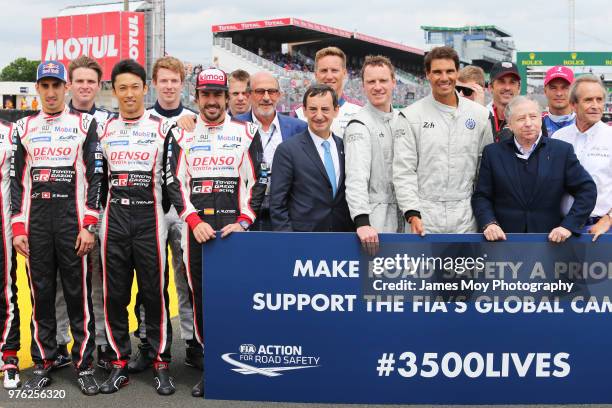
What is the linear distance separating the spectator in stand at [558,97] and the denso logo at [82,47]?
32.5 metres

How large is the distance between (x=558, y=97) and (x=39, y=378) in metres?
4.00

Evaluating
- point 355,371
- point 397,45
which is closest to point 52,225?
point 355,371

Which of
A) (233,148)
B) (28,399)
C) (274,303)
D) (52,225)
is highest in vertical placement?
(233,148)

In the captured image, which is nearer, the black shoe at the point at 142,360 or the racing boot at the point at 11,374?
the racing boot at the point at 11,374

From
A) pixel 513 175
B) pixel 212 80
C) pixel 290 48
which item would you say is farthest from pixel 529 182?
pixel 290 48

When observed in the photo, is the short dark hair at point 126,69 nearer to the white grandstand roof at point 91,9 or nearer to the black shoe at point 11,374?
the black shoe at point 11,374

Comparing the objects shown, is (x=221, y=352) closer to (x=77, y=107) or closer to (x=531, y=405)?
(x=531, y=405)

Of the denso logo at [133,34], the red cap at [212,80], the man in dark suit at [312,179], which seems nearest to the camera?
the man in dark suit at [312,179]

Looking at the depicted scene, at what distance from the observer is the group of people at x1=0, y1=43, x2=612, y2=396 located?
409 centimetres

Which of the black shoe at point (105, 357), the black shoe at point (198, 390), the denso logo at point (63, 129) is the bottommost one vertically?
the black shoe at point (198, 390)

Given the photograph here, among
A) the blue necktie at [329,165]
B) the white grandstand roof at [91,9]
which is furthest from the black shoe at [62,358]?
the white grandstand roof at [91,9]

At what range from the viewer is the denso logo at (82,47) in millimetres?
35812

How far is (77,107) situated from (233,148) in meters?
1.57

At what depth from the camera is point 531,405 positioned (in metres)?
4.00
